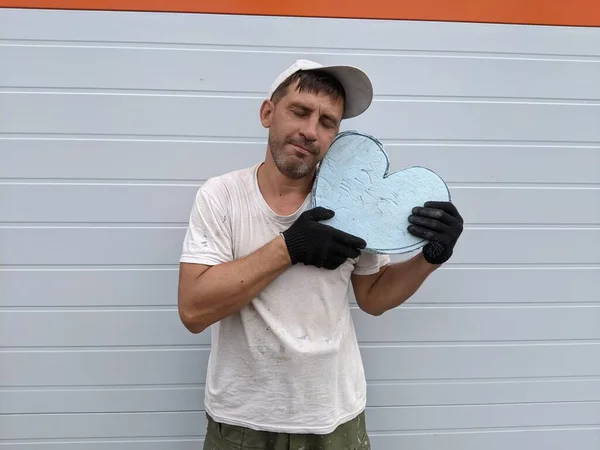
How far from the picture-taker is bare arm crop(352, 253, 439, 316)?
167 centimetres

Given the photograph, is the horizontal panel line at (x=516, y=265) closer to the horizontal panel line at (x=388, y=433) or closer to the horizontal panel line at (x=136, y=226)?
the horizontal panel line at (x=136, y=226)

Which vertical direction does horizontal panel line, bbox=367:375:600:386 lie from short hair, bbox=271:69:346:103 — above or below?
below

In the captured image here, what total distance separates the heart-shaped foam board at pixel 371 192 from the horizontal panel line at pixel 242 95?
58 cm

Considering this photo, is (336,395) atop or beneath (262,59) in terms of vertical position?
beneath

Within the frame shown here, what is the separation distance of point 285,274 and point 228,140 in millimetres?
772

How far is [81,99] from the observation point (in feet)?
6.52

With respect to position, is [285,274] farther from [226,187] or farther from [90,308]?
[90,308]

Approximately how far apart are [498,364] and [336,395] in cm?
102

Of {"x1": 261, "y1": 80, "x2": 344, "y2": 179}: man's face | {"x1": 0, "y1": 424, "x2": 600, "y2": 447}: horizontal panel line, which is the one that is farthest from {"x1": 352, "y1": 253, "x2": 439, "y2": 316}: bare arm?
{"x1": 0, "y1": 424, "x2": 600, "y2": 447}: horizontal panel line

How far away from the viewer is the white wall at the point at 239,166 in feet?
6.53

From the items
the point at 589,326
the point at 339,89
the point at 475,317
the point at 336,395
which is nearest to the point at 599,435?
the point at 589,326

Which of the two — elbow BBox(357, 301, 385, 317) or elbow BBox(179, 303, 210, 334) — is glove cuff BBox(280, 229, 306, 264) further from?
elbow BBox(357, 301, 385, 317)

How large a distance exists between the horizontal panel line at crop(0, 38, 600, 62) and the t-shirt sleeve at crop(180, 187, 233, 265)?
795 mm

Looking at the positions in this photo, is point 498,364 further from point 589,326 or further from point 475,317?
point 589,326
